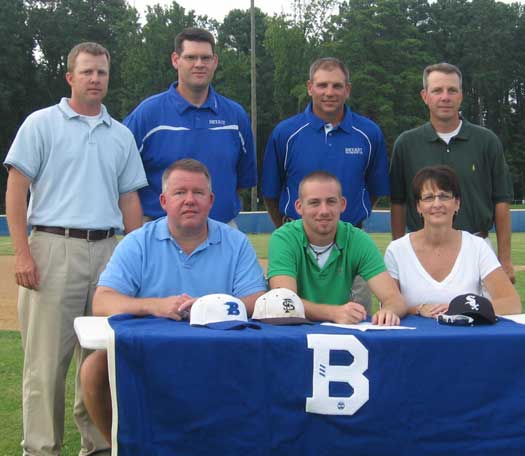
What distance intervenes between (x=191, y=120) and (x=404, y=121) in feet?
156

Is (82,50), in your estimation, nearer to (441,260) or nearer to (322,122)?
(322,122)

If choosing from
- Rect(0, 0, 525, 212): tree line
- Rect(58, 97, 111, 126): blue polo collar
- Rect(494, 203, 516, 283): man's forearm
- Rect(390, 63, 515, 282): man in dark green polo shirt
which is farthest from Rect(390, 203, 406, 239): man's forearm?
Rect(0, 0, 525, 212): tree line

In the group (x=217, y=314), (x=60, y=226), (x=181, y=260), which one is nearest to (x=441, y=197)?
(x=181, y=260)

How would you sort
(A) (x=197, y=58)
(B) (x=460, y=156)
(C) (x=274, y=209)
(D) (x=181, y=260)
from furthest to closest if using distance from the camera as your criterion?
1. (C) (x=274, y=209)
2. (B) (x=460, y=156)
3. (A) (x=197, y=58)
4. (D) (x=181, y=260)

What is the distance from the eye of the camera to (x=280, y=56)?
52.4 m

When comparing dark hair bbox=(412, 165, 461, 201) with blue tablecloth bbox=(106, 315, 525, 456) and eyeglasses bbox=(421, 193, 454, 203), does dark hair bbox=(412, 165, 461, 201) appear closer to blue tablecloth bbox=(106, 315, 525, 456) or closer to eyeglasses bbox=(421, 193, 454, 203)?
eyeglasses bbox=(421, 193, 454, 203)

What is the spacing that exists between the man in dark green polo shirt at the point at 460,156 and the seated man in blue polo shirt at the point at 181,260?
170cm

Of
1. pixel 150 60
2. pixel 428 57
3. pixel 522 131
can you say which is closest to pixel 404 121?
pixel 428 57

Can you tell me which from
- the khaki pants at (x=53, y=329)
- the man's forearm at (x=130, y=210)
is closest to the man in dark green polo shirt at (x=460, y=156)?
the man's forearm at (x=130, y=210)

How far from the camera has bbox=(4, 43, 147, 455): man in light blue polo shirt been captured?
14.2 ft

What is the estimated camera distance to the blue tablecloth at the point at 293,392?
312 centimetres

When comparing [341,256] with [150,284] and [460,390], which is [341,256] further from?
[460,390]

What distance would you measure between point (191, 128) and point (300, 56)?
49113 mm

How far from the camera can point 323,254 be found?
4.35 meters
